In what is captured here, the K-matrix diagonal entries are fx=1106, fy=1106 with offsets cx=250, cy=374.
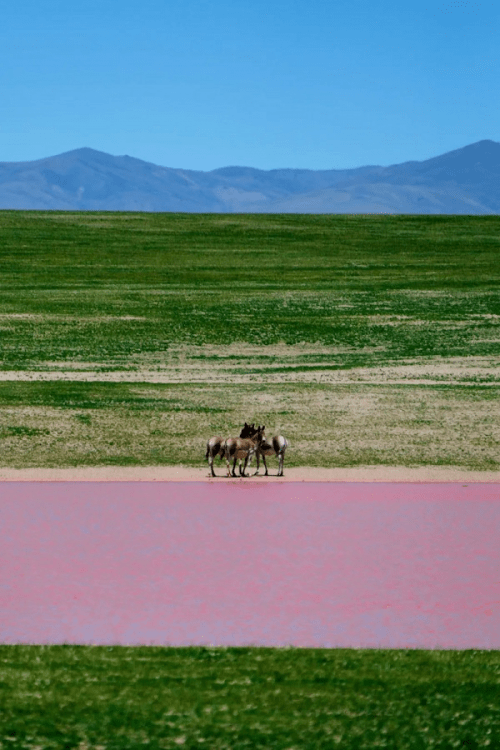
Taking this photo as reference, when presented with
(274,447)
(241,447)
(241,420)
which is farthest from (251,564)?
(241,420)

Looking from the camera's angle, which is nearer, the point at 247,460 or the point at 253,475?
the point at 247,460

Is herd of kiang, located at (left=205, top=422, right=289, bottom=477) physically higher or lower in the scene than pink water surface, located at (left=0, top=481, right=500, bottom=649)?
higher

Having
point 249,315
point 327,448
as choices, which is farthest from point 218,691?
point 249,315

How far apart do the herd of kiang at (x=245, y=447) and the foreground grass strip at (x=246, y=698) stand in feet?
26.4

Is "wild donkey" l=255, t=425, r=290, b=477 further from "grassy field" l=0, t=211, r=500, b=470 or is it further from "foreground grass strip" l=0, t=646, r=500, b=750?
"foreground grass strip" l=0, t=646, r=500, b=750

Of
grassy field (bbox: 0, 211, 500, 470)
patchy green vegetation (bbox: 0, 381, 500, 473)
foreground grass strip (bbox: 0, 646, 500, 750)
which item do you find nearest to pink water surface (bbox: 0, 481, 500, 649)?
foreground grass strip (bbox: 0, 646, 500, 750)

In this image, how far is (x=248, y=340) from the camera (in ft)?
112

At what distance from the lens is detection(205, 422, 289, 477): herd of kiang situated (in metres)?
17.0

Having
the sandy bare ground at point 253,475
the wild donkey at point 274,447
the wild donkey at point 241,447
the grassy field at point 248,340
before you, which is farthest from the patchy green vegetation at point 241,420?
the wild donkey at point 241,447

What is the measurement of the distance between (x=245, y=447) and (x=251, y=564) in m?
5.14

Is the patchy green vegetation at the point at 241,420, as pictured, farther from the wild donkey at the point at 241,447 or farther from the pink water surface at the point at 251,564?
the pink water surface at the point at 251,564

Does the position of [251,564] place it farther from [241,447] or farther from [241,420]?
[241,420]

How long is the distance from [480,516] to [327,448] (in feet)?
17.7

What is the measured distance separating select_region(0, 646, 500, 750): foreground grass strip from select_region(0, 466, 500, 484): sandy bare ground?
8.36 meters
